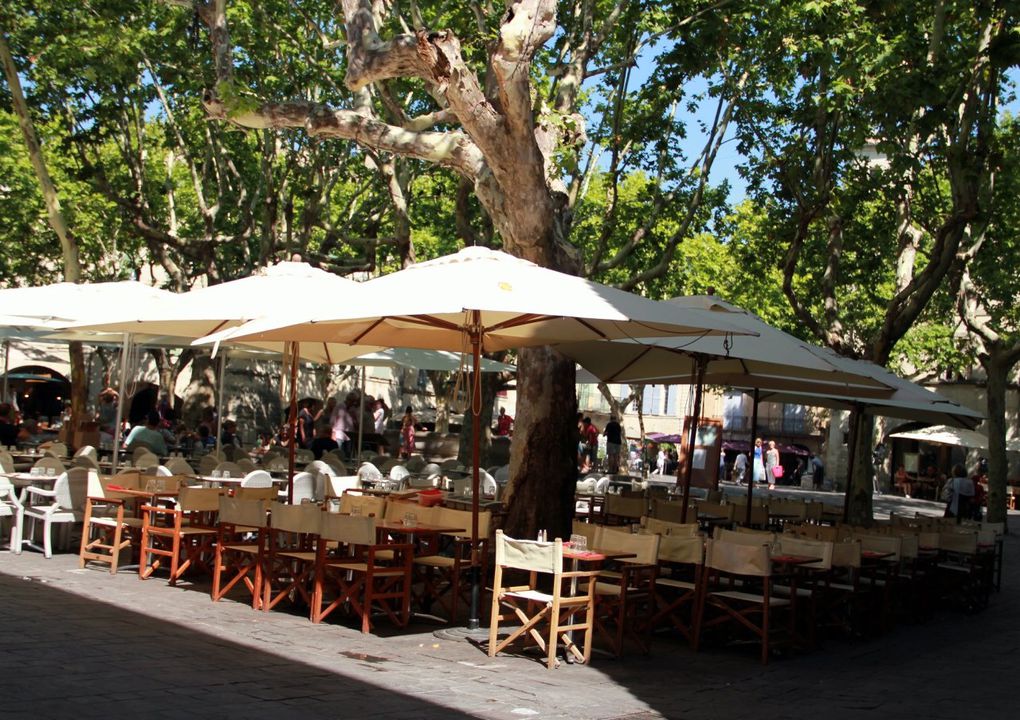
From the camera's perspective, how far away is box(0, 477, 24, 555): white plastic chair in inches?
417

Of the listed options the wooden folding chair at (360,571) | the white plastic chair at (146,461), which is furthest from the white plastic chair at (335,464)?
the wooden folding chair at (360,571)

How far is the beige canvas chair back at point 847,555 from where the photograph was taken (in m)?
9.59

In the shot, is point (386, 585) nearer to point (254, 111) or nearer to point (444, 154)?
point (444, 154)

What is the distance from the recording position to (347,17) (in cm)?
1101

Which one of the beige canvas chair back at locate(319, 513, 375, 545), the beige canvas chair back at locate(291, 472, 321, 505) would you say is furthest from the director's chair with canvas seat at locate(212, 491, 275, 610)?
the beige canvas chair back at locate(291, 472, 321, 505)

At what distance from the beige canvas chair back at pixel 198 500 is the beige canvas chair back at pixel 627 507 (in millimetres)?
5029

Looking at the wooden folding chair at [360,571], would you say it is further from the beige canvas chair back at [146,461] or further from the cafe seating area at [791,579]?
the beige canvas chair back at [146,461]

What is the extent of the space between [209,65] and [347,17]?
12226 mm

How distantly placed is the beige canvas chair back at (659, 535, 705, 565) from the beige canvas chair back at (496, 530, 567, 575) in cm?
123

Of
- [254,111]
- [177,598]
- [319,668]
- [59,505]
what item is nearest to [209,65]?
[254,111]

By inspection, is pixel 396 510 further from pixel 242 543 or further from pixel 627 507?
pixel 627 507

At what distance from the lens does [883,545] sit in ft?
34.7

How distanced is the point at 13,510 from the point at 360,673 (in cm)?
532

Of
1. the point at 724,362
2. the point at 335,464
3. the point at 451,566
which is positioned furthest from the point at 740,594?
the point at 335,464
